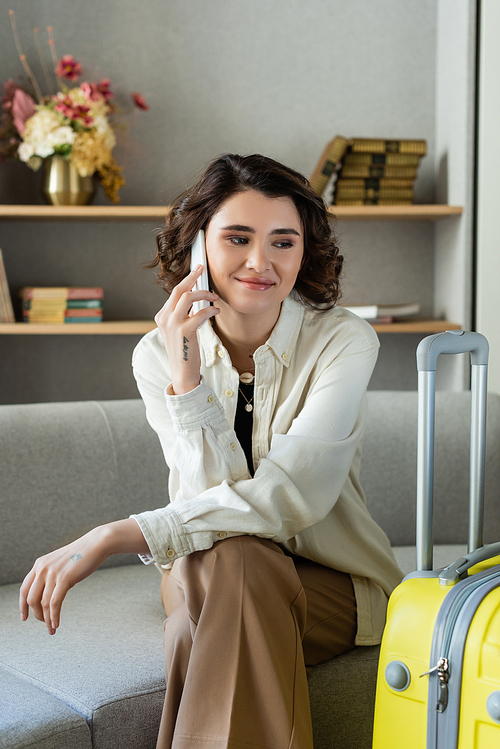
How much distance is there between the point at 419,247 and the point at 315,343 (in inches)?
59.1

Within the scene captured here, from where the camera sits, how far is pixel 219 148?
2648mm

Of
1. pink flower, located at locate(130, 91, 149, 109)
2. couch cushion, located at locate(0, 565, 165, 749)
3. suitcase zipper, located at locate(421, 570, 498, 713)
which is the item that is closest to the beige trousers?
couch cushion, located at locate(0, 565, 165, 749)

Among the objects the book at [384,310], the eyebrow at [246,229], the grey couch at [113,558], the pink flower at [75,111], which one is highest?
the pink flower at [75,111]

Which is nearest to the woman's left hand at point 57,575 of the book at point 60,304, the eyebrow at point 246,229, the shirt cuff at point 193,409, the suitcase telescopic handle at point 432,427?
the shirt cuff at point 193,409

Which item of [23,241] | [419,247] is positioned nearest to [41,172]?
[23,241]

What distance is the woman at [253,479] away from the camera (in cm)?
100

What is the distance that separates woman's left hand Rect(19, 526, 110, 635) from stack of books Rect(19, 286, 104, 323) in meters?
1.43

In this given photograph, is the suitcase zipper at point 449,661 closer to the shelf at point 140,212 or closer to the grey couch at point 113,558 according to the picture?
the grey couch at point 113,558

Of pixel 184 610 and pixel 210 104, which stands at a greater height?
pixel 210 104

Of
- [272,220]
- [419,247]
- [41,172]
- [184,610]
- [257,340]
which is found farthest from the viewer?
[419,247]

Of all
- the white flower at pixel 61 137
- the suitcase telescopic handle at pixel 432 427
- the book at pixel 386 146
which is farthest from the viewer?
the book at pixel 386 146

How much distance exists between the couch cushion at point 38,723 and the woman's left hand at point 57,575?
0.11 m

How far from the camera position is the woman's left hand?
1.07 metres

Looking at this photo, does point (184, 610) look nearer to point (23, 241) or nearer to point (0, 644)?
point (0, 644)
